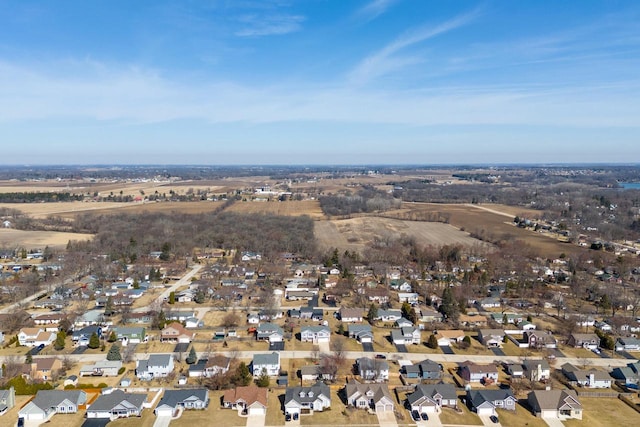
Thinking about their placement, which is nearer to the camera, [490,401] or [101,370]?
[490,401]

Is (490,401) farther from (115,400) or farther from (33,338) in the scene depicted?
(33,338)

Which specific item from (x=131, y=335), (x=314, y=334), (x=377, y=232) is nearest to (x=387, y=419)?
(x=314, y=334)

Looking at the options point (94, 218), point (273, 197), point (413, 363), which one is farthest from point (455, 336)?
point (273, 197)

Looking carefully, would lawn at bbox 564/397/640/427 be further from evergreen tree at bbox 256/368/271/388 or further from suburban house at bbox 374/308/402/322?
evergreen tree at bbox 256/368/271/388

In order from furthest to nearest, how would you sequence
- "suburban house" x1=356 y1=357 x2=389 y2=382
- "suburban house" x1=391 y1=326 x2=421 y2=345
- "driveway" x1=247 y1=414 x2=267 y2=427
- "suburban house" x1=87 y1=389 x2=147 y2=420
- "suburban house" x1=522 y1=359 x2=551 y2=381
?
"suburban house" x1=391 y1=326 x2=421 y2=345 → "suburban house" x1=522 y1=359 x2=551 y2=381 → "suburban house" x1=356 y1=357 x2=389 y2=382 → "suburban house" x1=87 y1=389 x2=147 y2=420 → "driveway" x1=247 y1=414 x2=267 y2=427

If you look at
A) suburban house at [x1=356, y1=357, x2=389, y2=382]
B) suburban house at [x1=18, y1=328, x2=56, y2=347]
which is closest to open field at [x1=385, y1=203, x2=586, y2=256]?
suburban house at [x1=356, y1=357, x2=389, y2=382]
